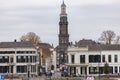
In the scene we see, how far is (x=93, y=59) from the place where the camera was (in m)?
106

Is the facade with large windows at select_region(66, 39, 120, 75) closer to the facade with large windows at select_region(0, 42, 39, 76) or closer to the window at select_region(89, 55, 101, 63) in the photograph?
the window at select_region(89, 55, 101, 63)

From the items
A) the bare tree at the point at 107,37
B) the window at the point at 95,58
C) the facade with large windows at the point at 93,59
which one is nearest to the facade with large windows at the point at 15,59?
the facade with large windows at the point at 93,59

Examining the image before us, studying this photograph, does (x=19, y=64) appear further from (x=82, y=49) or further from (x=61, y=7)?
(x=61, y=7)

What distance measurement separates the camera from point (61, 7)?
180 m

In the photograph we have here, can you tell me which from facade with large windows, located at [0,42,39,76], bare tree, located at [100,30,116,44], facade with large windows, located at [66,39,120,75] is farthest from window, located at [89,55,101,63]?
bare tree, located at [100,30,116,44]

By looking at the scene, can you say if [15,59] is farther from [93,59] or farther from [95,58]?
[95,58]

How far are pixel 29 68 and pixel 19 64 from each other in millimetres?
2094

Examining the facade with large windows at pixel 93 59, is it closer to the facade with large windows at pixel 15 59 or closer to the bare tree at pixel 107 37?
the facade with large windows at pixel 15 59

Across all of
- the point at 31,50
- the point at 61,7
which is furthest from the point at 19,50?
the point at 61,7

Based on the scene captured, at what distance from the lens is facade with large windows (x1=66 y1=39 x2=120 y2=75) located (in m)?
105

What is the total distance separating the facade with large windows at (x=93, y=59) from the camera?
10494 centimetres

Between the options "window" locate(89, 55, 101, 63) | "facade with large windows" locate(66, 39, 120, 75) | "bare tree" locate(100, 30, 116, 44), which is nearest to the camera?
"facade with large windows" locate(66, 39, 120, 75)

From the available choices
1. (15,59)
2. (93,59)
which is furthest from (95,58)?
(15,59)

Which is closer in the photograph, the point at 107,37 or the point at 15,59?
the point at 15,59
